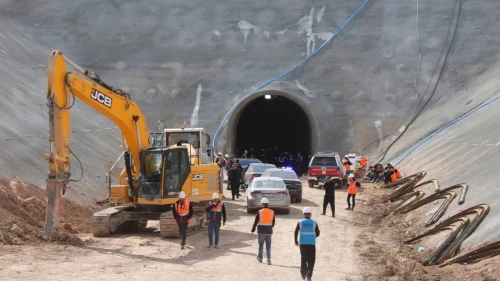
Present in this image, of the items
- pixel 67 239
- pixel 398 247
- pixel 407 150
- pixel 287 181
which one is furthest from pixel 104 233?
pixel 407 150

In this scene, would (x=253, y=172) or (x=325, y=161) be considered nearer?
(x=253, y=172)

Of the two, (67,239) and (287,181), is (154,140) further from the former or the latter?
(67,239)

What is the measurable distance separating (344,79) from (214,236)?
24.5m

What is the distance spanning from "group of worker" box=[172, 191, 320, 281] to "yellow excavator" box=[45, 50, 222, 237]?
3.79 ft

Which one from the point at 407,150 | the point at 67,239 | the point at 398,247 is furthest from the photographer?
the point at 407,150

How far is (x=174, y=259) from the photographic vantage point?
1611 centimetres

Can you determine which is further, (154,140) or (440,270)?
(154,140)

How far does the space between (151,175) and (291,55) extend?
2389cm

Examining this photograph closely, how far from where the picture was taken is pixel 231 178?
29.5 metres

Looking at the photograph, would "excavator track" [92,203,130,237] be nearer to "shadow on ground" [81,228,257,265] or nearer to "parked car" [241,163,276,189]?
"shadow on ground" [81,228,257,265]

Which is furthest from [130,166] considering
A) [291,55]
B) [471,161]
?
[291,55]

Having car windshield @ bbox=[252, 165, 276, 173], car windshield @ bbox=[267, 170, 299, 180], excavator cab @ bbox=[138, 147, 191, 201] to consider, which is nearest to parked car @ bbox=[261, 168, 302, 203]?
car windshield @ bbox=[267, 170, 299, 180]

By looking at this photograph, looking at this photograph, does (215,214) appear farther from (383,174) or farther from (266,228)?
(383,174)

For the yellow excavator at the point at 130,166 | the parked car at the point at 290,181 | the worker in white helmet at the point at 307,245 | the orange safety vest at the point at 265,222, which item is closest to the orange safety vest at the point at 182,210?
the yellow excavator at the point at 130,166
